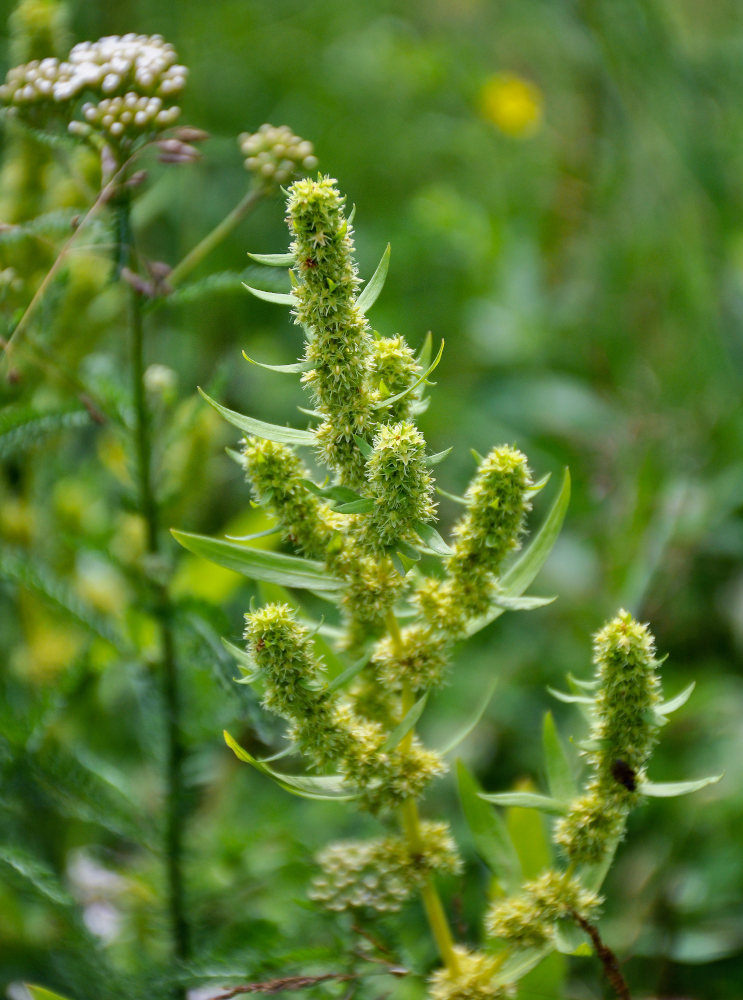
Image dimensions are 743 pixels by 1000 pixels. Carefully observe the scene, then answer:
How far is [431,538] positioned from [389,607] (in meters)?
0.07

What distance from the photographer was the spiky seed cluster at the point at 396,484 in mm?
511

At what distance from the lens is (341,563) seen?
23.1 inches

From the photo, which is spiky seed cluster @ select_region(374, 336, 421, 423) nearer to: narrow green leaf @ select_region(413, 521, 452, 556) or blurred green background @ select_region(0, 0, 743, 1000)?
narrow green leaf @ select_region(413, 521, 452, 556)

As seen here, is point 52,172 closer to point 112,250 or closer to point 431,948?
point 112,250

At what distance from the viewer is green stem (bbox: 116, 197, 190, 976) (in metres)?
0.76

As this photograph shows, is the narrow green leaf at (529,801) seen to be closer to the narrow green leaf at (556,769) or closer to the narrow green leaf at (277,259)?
the narrow green leaf at (556,769)

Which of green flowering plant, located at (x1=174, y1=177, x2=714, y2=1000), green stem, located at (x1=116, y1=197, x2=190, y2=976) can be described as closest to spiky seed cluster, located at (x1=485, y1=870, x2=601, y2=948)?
green flowering plant, located at (x1=174, y1=177, x2=714, y2=1000)

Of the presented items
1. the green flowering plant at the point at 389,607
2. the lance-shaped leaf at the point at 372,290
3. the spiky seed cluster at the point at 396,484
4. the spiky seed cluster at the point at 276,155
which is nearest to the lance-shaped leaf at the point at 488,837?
the green flowering plant at the point at 389,607

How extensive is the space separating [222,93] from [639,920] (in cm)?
183

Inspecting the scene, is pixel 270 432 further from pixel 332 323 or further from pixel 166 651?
pixel 166 651

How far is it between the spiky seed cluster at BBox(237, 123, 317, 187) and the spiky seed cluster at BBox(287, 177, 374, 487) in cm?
25

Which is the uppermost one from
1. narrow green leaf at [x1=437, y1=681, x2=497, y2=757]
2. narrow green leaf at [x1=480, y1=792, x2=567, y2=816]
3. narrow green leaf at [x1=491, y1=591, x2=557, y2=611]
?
narrow green leaf at [x1=491, y1=591, x2=557, y2=611]

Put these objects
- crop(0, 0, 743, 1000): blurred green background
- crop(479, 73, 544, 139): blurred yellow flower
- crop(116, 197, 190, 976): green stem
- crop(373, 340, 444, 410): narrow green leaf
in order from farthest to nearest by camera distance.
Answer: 1. crop(479, 73, 544, 139): blurred yellow flower
2. crop(0, 0, 743, 1000): blurred green background
3. crop(116, 197, 190, 976): green stem
4. crop(373, 340, 444, 410): narrow green leaf

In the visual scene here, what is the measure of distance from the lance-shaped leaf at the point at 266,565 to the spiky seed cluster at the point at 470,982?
0.92 ft
